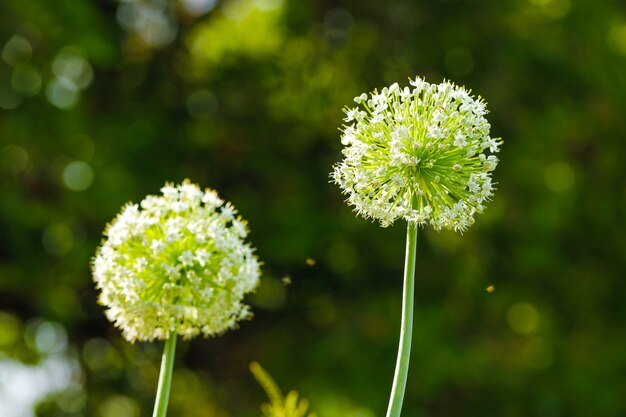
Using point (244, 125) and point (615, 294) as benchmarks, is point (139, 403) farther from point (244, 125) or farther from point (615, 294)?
point (615, 294)

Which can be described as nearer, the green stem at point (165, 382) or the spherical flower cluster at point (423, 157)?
the green stem at point (165, 382)

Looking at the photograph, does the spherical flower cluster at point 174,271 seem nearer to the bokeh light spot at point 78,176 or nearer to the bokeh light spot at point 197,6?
the bokeh light spot at point 78,176

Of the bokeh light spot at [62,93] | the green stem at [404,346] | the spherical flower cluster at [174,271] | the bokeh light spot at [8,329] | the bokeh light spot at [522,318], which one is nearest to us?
the green stem at [404,346]

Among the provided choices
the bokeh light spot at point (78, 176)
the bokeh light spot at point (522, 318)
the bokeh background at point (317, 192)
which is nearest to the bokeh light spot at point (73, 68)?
the bokeh background at point (317, 192)

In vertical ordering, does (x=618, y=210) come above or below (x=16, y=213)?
above

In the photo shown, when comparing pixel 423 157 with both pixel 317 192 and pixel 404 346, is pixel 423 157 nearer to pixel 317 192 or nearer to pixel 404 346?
pixel 404 346

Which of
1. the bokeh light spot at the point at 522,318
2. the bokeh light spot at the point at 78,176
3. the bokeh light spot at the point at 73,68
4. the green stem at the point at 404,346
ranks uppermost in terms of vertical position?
the bokeh light spot at the point at 73,68

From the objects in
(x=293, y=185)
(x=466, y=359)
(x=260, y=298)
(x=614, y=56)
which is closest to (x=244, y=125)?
(x=293, y=185)

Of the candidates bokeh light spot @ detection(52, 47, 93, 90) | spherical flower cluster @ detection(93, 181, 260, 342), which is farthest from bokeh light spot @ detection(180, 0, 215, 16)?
spherical flower cluster @ detection(93, 181, 260, 342)
